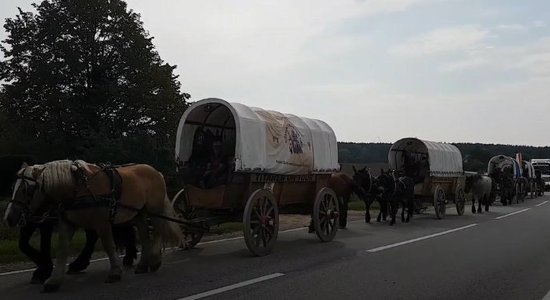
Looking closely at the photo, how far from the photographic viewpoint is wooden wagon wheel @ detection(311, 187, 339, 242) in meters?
13.0

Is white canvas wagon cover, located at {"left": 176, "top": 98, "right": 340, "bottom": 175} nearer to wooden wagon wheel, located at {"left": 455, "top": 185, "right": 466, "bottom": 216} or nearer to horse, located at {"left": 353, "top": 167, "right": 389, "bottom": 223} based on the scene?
horse, located at {"left": 353, "top": 167, "right": 389, "bottom": 223}

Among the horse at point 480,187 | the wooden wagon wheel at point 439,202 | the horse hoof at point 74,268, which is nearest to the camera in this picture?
the horse hoof at point 74,268

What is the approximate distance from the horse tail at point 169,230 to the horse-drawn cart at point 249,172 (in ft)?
2.61

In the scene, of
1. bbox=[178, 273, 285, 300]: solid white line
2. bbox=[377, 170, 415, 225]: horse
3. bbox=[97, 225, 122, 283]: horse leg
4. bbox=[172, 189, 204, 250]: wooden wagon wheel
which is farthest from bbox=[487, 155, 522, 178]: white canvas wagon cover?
bbox=[97, 225, 122, 283]: horse leg

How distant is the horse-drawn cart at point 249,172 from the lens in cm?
1121

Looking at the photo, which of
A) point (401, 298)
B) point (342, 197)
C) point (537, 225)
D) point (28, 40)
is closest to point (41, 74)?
point (28, 40)

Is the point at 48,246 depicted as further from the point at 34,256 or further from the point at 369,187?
the point at 369,187

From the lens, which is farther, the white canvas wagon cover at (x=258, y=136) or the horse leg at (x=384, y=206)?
the horse leg at (x=384, y=206)

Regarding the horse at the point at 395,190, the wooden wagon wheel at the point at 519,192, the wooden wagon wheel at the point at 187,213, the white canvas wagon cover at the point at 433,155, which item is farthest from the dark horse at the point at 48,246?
the wooden wagon wheel at the point at 519,192

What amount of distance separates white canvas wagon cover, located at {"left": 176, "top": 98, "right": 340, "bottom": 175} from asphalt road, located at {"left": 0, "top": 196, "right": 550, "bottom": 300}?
1766mm

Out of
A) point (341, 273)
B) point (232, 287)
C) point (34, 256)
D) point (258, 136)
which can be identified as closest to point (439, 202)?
point (258, 136)

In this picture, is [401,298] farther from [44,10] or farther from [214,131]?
[44,10]

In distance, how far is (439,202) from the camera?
70.7ft

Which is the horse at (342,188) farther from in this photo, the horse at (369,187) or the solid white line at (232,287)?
the solid white line at (232,287)
